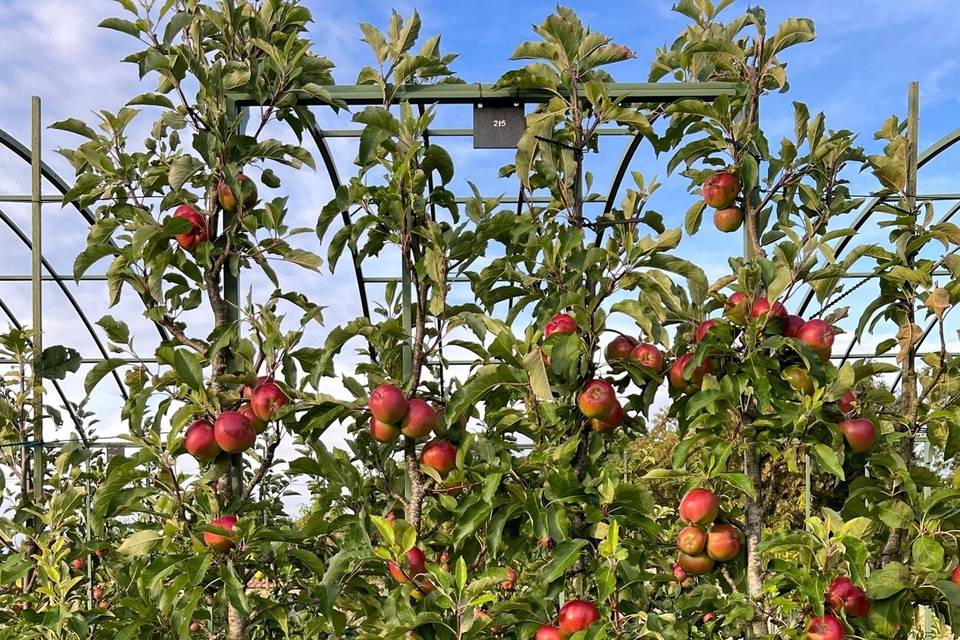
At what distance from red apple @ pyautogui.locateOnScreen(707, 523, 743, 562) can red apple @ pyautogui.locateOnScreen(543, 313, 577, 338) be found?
0.89m

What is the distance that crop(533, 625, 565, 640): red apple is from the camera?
9.60 ft

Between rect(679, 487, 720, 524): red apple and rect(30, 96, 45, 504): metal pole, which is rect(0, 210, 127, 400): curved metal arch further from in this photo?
rect(679, 487, 720, 524): red apple

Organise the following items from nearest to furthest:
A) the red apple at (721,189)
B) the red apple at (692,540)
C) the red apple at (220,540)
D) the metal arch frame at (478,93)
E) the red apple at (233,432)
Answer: the red apple at (220,540) → the red apple at (233,432) → the red apple at (692,540) → the red apple at (721,189) → the metal arch frame at (478,93)

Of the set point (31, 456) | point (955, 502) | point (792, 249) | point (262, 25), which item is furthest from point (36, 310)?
point (955, 502)

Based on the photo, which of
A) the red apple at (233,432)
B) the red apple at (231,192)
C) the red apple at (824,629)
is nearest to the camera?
the red apple at (824,629)

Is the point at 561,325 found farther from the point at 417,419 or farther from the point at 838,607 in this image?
the point at 838,607

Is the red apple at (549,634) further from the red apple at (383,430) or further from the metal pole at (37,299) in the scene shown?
the metal pole at (37,299)

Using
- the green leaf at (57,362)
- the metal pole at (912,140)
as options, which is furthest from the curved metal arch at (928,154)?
the green leaf at (57,362)

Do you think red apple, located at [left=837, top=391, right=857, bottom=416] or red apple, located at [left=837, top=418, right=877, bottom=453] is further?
red apple, located at [left=837, top=391, right=857, bottom=416]

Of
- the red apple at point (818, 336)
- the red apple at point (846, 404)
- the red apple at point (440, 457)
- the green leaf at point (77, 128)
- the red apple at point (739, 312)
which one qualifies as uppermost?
the green leaf at point (77, 128)

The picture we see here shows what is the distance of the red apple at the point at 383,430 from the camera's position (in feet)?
10.2

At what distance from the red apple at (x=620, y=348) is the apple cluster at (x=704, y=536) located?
542mm

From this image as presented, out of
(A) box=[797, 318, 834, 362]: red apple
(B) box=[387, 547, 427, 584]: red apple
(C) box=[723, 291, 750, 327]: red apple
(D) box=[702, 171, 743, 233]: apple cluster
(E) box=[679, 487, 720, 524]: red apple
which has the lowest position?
(B) box=[387, 547, 427, 584]: red apple

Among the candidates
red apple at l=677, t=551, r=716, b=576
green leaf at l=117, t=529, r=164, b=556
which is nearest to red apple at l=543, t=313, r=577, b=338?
red apple at l=677, t=551, r=716, b=576
